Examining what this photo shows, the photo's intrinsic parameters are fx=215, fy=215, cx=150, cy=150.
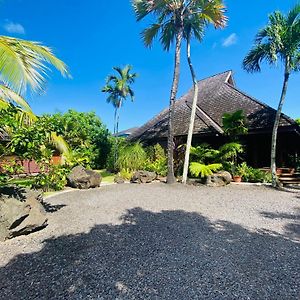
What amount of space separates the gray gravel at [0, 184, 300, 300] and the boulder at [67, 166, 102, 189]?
147 inches

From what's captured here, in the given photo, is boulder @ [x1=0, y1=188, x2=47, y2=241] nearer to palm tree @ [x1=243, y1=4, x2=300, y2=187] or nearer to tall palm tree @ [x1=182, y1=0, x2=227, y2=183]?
tall palm tree @ [x1=182, y1=0, x2=227, y2=183]

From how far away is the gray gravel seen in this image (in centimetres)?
281

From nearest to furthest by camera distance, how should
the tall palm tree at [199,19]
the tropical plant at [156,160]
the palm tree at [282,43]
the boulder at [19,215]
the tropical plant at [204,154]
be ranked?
the boulder at [19,215] < the palm tree at [282,43] < the tall palm tree at [199,19] < the tropical plant at [204,154] < the tropical plant at [156,160]

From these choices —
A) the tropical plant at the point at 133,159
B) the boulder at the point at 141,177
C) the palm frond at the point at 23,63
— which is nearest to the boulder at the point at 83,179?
the boulder at the point at 141,177

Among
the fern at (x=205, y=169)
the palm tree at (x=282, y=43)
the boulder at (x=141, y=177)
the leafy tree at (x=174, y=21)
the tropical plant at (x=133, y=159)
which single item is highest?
the leafy tree at (x=174, y=21)

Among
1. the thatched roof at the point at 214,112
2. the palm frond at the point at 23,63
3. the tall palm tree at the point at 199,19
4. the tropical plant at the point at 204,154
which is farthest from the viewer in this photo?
the tropical plant at the point at 204,154

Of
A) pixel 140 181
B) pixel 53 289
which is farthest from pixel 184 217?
pixel 140 181

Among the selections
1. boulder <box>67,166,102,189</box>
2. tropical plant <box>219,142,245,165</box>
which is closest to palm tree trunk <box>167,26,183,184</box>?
tropical plant <box>219,142,245,165</box>

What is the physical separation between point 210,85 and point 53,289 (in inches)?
745

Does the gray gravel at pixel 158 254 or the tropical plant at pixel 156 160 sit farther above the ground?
the tropical plant at pixel 156 160

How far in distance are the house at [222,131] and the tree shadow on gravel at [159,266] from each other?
8562 mm

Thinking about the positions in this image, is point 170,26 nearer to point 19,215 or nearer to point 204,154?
point 204,154

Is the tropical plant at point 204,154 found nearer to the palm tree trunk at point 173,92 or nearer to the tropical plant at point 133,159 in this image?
the palm tree trunk at point 173,92

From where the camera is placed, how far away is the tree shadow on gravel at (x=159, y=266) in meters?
2.77
